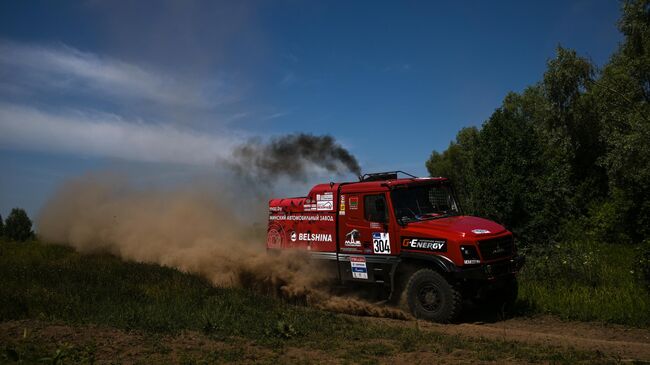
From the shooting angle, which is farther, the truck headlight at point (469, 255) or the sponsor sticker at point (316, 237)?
the sponsor sticker at point (316, 237)

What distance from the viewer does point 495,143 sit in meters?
27.4

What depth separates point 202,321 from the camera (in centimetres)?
978

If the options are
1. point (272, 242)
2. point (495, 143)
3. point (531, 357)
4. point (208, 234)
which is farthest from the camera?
point (495, 143)

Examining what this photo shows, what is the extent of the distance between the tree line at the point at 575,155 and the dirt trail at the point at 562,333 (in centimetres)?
1096

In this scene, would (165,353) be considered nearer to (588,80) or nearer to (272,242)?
(272,242)

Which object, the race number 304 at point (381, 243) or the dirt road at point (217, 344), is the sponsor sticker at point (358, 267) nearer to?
the race number 304 at point (381, 243)

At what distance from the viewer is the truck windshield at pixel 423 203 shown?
40.4ft

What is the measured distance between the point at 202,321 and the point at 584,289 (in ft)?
31.6

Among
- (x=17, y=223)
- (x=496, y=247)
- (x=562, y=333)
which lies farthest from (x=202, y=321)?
(x=17, y=223)

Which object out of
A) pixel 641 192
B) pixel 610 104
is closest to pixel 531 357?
pixel 641 192

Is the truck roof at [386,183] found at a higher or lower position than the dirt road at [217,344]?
higher

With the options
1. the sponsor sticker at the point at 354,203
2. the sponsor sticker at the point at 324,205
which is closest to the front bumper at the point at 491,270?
the sponsor sticker at the point at 354,203

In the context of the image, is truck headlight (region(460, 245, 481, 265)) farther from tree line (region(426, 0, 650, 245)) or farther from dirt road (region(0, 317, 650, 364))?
tree line (region(426, 0, 650, 245))

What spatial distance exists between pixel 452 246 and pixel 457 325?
5.58ft
